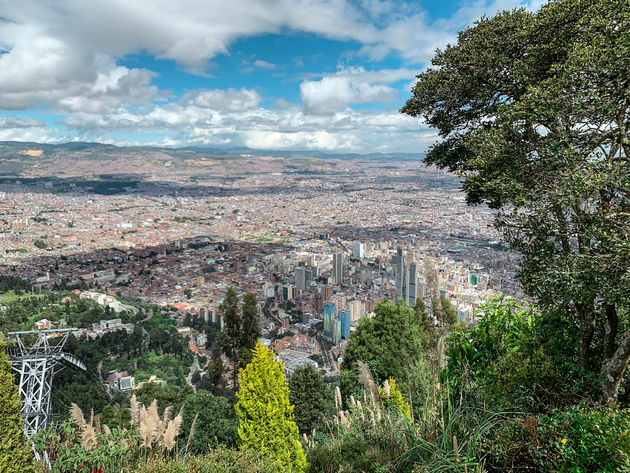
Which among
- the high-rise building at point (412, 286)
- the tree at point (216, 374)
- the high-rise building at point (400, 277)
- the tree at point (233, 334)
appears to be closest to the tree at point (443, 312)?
the tree at point (233, 334)

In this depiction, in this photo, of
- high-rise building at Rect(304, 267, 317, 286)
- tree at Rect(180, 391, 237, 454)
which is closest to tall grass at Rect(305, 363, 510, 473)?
tree at Rect(180, 391, 237, 454)

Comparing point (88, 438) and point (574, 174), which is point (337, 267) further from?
point (574, 174)

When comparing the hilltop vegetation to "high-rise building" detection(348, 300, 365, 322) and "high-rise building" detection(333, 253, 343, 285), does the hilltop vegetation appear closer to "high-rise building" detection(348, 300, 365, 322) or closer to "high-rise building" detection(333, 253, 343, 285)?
"high-rise building" detection(348, 300, 365, 322)

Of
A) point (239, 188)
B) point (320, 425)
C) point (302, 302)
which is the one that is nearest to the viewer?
point (320, 425)

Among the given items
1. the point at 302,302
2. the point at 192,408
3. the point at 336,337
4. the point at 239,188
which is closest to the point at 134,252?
the point at 302,302

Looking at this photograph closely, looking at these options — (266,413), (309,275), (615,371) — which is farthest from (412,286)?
(615,371)

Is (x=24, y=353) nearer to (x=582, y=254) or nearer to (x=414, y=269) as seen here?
(x=582, y=254)
